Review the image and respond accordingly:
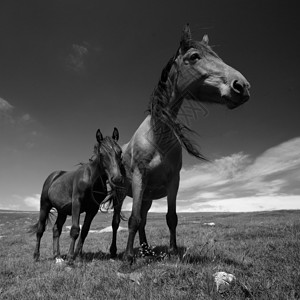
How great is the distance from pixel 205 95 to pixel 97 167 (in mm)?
4192

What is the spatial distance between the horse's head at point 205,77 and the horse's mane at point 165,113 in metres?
0.36

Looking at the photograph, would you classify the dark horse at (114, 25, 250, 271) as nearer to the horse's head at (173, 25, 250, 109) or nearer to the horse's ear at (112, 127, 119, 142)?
the horse's head at (173, 25, 250, 109)

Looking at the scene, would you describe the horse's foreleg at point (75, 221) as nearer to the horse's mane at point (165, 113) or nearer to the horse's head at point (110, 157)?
the horse's head at point (110, 157)

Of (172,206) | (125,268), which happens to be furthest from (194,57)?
(125,268)

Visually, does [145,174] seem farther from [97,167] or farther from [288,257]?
[288,257]

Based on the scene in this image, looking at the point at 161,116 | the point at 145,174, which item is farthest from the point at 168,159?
the point at 161,116

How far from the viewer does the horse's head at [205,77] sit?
4269 millimetres

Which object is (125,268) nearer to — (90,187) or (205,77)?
(90,187)

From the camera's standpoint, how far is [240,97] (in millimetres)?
4238

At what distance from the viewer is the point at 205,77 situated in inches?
189

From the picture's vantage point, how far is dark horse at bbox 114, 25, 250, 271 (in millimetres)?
4828

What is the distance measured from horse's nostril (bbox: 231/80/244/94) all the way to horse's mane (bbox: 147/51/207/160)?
4.57ft

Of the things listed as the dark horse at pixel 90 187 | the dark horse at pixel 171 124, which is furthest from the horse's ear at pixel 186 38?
the dark horse at pixel 90 187

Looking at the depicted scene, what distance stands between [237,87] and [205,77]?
76 centimetres
